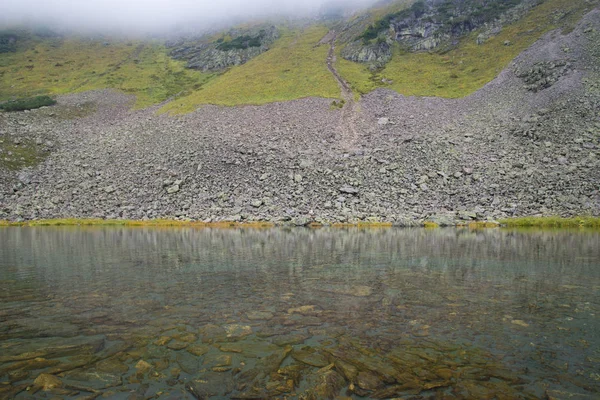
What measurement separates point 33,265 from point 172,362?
16.8 meters

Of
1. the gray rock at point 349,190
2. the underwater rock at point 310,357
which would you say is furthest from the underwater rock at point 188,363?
the gray rock at point 349,190

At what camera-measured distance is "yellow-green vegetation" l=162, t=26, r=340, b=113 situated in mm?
81250

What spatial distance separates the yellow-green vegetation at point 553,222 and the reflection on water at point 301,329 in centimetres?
2401

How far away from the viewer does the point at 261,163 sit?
2250 inches

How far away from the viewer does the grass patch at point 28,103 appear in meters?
83.0

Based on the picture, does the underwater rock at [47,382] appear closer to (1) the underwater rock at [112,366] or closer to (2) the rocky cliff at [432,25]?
(1) the underwater rock at [112,366]

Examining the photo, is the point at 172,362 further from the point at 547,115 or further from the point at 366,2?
the point at 366,2

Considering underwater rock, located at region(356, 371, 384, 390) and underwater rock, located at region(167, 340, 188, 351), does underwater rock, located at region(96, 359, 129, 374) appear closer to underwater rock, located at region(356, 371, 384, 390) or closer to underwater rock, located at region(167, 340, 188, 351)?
underwater rock, located at region(167, 340, 188, 351)

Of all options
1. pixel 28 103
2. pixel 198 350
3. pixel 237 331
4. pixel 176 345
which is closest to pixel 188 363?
pixel 198 350

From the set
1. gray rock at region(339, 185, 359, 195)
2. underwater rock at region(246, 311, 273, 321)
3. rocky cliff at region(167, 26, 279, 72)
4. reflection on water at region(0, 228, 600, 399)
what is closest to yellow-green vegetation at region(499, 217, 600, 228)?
gray rock at region(339, 185, 359, 195)

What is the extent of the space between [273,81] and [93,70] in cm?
6993

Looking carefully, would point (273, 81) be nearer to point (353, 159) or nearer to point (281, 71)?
point (281, 71)

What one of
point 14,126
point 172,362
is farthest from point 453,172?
point 14,126

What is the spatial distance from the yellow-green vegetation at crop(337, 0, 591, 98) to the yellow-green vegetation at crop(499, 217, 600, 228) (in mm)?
38768
